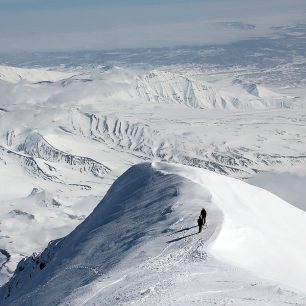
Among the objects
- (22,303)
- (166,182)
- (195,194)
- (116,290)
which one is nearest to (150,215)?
(195,194)

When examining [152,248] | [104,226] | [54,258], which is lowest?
[54,258]

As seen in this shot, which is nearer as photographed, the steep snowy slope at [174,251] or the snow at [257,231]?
the steep snowy slope at [174,251]

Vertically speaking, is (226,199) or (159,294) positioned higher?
(159,294)

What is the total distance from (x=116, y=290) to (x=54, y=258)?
33418 millimetres

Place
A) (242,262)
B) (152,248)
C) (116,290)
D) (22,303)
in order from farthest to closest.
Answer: (22,303), (152,248), (242,262), (116,290)

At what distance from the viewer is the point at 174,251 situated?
175ft

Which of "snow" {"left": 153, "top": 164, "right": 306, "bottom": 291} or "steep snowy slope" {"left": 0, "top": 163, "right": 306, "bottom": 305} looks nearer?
"steep snowy slope" {"left": 0, "top": 163, "right": 306, "bottom": 305}

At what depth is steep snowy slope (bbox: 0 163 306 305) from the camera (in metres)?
43.2

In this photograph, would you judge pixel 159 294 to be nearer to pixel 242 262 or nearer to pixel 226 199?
pixel 242 262

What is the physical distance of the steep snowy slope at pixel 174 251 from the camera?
142 feet

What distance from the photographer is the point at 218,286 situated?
43.1 m

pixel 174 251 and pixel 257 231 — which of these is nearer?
pixel 174 251

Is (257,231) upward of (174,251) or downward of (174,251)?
downward

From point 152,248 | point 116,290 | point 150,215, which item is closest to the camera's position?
point 116,290
